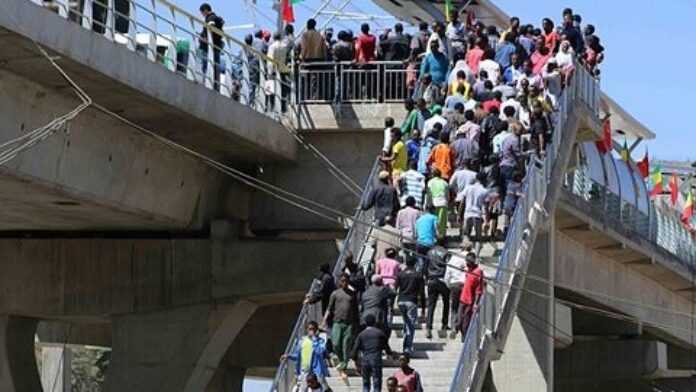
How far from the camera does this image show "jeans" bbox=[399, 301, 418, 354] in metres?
30.9

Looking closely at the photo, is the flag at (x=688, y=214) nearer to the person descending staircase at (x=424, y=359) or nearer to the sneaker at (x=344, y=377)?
the person descending staircase at (x=424, y=359)

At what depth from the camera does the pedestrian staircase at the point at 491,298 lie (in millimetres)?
30359

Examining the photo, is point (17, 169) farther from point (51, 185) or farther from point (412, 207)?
point (412, 207)

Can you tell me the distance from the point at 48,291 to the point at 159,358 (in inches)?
105

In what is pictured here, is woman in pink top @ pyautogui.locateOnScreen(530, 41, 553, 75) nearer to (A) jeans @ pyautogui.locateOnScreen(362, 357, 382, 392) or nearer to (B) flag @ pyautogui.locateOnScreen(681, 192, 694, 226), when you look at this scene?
(A) jeans @ pyautogui.locateOnScreen(362, 357, 382, 392)

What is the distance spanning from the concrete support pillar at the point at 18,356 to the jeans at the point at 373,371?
1676cm

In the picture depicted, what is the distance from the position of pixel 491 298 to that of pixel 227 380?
16.2 meters

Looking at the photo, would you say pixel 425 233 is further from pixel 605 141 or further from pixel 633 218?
pixel 633 218

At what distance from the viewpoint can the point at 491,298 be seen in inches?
1253

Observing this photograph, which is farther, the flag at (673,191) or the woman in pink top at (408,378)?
the flag at (673,191)

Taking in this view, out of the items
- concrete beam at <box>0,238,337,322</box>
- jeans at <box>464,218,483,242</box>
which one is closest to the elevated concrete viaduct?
concrete beam at <box>0,238,337,322</box>

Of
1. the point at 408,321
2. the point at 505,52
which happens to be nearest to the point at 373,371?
the point at 408,321

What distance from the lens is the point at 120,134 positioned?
36375mm

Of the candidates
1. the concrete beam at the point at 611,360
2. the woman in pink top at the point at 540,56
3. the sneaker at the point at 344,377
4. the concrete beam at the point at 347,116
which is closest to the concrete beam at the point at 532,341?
the woman in pink top at the point at 540,56
